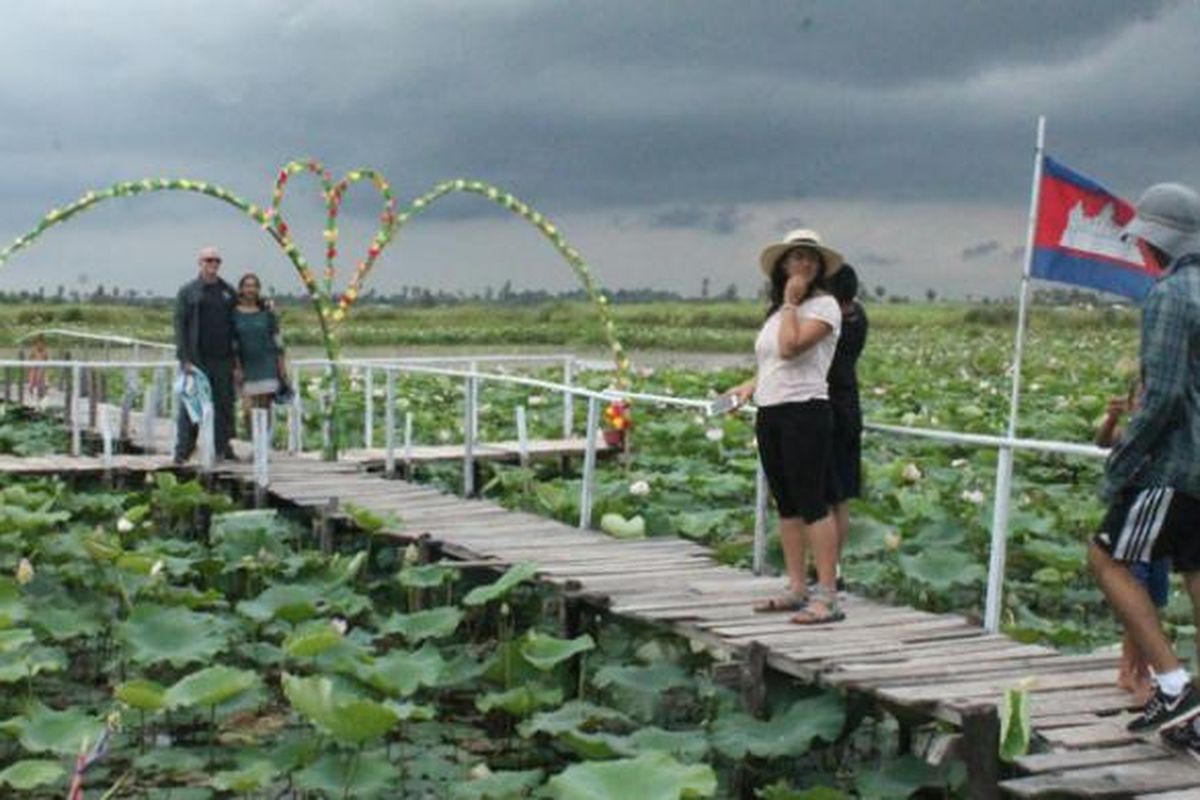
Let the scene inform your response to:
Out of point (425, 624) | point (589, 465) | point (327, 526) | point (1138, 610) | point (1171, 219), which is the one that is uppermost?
point (1171, 219)

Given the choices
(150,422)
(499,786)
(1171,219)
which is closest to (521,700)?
(499,786)

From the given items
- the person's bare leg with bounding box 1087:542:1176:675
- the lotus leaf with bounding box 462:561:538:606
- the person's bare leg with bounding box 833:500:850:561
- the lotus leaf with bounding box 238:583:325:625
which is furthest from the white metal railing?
the lotus leaf with bounding box 238:583:325:625

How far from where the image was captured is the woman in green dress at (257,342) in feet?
29.8

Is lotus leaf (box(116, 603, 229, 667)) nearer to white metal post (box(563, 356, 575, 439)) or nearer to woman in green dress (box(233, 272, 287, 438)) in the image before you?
woman in green dress (box(233, 272, 287, 438))

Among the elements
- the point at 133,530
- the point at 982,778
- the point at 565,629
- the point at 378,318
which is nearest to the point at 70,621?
the point at 565,629

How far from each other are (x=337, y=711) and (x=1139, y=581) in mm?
1884

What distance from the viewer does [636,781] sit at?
11.8 feet

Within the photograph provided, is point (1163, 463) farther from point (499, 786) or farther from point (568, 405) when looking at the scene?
point (568, 405)

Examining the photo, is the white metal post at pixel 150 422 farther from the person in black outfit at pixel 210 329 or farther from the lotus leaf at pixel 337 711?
the lotus leaf at pixel 337 711

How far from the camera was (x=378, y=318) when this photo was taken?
4956cm

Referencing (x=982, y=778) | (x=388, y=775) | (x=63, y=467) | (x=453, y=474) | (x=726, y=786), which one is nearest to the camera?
(x=982, y=778)

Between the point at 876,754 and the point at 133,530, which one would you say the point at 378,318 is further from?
the point at 876,754

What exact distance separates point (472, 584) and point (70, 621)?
185 centimetres

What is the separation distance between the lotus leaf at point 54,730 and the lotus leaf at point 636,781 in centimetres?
134
